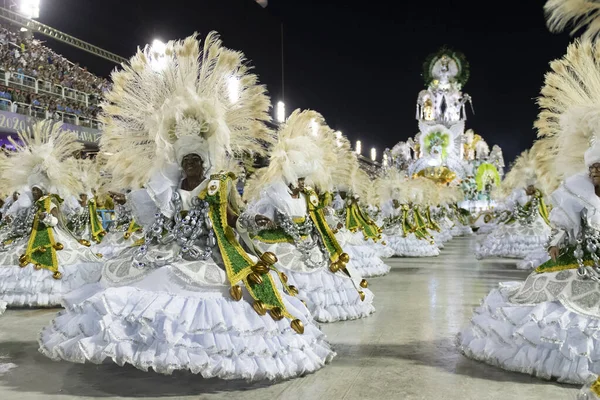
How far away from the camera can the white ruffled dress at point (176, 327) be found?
432 centimetres

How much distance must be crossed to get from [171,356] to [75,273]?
16.3ft

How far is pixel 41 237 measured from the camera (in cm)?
865

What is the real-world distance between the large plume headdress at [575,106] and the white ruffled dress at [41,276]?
541cm

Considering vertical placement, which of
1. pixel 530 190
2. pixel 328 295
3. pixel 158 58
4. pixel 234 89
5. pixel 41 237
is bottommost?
pixel 328 295

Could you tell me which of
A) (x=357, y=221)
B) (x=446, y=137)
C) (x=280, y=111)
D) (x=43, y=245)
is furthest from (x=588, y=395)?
(x=446, y=137)

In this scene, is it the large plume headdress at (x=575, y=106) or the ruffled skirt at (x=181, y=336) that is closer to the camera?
the ruffled skirt at (x=181, y=336)

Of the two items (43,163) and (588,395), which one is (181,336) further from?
(43,163)

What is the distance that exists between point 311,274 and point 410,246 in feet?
35.6

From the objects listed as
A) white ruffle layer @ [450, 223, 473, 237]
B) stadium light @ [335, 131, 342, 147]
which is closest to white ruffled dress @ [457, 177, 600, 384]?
stadium light @ [335, 131, 342, 147]

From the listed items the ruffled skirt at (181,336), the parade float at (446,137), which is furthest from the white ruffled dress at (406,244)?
the parade float at (446,137)

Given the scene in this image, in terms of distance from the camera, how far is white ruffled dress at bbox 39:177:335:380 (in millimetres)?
4320

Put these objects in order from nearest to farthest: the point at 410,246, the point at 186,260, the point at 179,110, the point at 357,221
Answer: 1. the point at 186,260
2. the point at 179,110
3. the point at 357,221
4. the point at 410,246

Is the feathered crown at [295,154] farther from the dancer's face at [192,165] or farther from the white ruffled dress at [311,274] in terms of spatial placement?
the dancer's face at [192,165]

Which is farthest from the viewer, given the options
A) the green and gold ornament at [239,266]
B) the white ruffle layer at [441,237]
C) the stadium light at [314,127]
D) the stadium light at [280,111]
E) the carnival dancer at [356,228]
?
the stadium light at [280,111]
